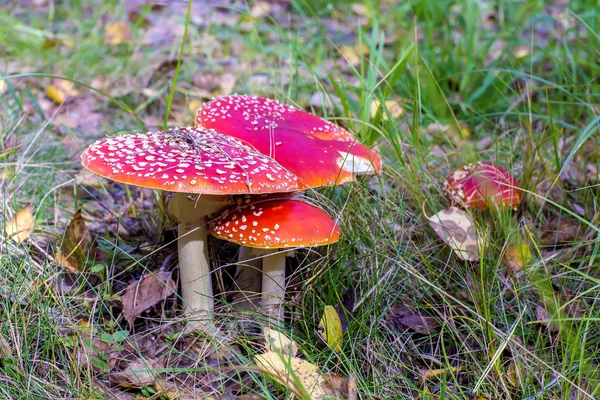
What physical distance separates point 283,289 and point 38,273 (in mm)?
1020

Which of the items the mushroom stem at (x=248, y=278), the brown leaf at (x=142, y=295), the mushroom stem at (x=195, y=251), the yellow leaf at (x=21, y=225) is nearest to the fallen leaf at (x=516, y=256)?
the mushroom stem at (x=248, y=278)

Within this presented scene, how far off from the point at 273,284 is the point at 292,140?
62 centimetres

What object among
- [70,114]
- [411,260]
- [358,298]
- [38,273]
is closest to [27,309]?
[38,273]

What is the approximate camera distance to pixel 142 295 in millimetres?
2416

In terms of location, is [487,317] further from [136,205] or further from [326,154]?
[136,205]

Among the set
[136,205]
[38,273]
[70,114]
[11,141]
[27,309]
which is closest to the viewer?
[27,309]

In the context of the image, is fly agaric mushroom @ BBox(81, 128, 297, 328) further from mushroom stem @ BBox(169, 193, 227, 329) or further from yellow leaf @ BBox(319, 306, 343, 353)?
yellow leaf @ BBox(319, 306, 343, 353)

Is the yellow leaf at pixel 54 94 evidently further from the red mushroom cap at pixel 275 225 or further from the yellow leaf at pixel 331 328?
the yellow leaf at pixel 331 328

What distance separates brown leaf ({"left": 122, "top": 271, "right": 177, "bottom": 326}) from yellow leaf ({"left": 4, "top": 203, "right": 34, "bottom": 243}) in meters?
0.53

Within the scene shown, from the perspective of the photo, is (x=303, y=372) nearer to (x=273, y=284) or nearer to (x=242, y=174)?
(x=273, y=284)

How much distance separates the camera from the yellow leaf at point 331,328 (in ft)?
7.14

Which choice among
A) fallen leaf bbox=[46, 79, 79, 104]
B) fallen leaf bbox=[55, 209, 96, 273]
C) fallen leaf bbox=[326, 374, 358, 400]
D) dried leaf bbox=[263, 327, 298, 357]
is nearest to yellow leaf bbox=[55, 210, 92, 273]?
fallen leaf bbox=[55, 209, 96, 273]

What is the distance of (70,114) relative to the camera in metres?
4.22

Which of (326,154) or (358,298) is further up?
(326,154)
